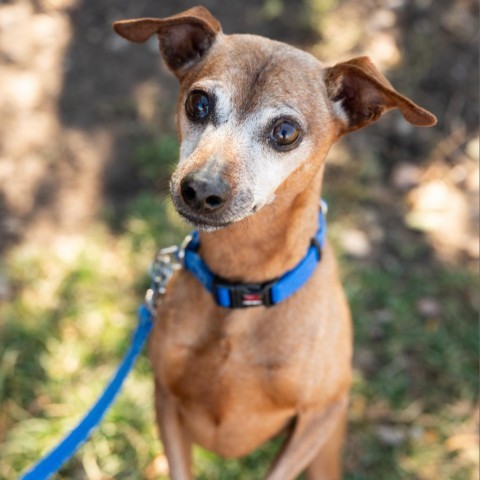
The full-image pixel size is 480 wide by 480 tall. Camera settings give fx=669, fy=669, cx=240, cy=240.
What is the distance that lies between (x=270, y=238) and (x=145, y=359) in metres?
1.92

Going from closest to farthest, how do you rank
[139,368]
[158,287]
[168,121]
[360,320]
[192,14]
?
[192,14] < [158,287] < [139,368] < [360,320] < [168,121]

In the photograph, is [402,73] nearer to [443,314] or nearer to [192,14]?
[443,314]

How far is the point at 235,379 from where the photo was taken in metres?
3.16

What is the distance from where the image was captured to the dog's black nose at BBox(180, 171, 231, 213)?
8.46ft

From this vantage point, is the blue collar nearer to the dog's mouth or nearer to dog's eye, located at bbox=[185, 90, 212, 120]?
the dog's mouth

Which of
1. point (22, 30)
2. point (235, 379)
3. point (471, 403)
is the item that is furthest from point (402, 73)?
point (235, 379)

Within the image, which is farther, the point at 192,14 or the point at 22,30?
the point at 22,30

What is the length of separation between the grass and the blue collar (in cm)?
155

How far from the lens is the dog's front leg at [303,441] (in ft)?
10.7

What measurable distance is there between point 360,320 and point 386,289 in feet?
1.18

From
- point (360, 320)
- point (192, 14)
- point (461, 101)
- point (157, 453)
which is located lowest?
point (157, 453)

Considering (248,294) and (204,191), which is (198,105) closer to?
(204,191)

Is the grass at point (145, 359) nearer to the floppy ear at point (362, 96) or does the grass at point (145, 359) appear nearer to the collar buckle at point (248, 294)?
the collar buckle at point (248, 294)

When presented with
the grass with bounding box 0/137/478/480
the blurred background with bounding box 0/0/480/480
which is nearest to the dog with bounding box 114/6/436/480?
the grass with bounding box 0/137/478/480
